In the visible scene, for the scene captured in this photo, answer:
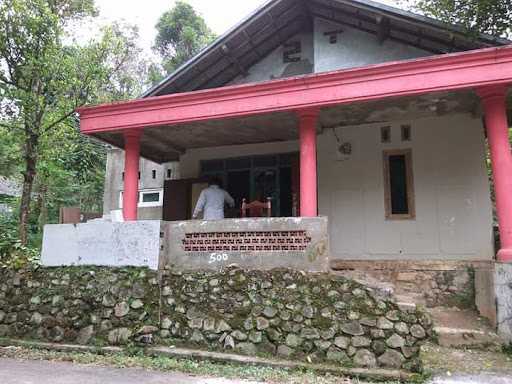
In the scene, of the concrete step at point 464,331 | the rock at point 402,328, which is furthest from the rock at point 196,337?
the concrete step at point 464,331

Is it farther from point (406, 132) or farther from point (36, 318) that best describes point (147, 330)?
point (406, 132)

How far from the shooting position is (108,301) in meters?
6.46

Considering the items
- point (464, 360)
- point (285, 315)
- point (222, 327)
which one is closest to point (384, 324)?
point (464, 360)

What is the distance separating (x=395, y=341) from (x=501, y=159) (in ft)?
10.2

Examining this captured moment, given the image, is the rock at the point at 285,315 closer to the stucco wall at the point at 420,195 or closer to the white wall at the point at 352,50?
the stucco wall at the point at 420,195

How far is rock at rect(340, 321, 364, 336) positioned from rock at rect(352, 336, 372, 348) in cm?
5

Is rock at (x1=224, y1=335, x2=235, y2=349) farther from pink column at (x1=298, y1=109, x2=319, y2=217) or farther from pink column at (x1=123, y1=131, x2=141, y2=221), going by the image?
pink column at (x1=123, y1=131, x2=141, y2=221)

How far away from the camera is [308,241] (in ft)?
20.0

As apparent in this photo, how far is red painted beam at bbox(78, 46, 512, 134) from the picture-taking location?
20.2 ft

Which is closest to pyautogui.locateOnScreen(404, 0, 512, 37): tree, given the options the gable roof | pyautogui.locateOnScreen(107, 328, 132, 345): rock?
the gable roof

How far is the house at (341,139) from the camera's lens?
6328mm

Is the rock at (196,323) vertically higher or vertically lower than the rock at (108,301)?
lower

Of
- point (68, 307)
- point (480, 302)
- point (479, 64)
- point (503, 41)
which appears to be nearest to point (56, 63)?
point (68, 307)

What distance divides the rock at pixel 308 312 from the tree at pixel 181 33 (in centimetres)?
1849
